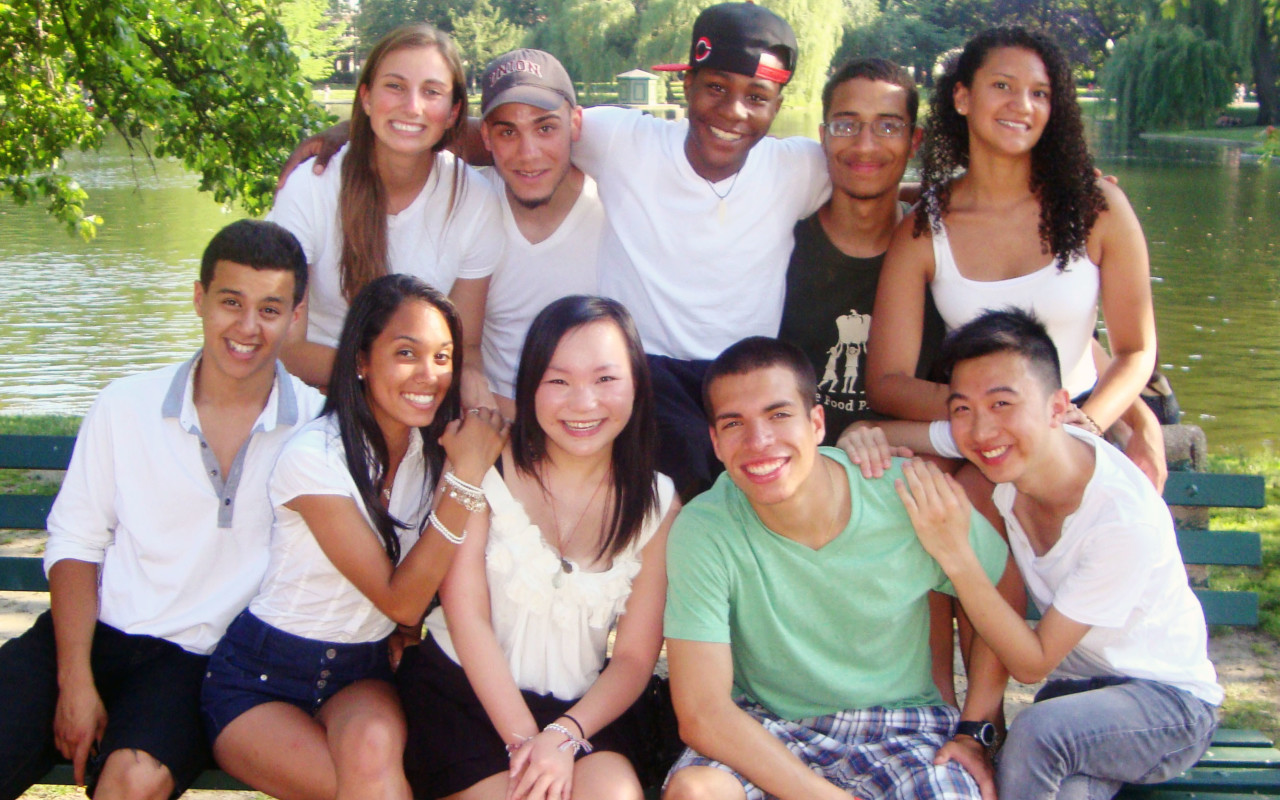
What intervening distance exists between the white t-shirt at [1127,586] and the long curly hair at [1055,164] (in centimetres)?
85

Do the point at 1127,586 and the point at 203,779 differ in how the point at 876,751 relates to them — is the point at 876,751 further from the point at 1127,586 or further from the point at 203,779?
the point at 203,779

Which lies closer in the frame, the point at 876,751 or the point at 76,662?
the point at 876,751

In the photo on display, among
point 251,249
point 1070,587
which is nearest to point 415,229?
point 251,249

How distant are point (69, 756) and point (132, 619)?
348 mm

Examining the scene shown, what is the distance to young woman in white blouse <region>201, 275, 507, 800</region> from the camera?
101 inches

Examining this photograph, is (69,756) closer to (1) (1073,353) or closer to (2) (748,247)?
(2) (748,247)

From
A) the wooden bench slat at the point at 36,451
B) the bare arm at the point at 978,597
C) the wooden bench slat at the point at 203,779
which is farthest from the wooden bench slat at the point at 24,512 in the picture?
the bare arm at the point at 978,597

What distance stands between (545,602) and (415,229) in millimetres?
1435

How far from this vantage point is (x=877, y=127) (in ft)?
11.4

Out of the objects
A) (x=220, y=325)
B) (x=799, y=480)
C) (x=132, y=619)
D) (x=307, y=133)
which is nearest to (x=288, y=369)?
(x=220, y=325)

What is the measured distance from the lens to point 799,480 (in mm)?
2615

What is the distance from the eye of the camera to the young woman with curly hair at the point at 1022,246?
3.26m

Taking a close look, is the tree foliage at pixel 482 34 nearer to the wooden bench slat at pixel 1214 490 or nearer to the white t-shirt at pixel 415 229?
the white t-shirt at pixel 415 229

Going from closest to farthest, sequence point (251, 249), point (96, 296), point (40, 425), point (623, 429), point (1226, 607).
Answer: point (623, 429) < point (251, 249) < point (1226, 607) < point (40, 425) < point (96, 296)
